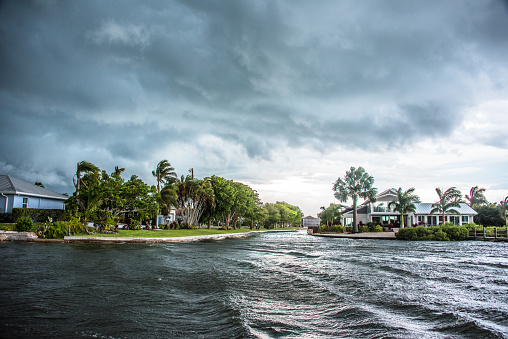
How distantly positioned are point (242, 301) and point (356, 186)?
54521mm

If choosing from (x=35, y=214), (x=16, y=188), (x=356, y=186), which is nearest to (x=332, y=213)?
(x=356, y=186)

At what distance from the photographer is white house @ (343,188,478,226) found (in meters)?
54.7

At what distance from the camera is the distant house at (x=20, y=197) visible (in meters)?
35.0

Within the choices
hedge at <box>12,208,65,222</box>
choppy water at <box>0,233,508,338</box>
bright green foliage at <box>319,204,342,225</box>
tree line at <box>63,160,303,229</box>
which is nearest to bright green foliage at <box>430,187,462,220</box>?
bright green foliage at <box>319,204,342,225</box>

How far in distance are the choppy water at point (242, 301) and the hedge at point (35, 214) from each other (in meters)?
21.5

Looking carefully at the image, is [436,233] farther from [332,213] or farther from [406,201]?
[332,213]

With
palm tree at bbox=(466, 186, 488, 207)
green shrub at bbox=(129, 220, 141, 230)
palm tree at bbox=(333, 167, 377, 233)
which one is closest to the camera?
green shrub at bbox=(129, 220, 141, 230)

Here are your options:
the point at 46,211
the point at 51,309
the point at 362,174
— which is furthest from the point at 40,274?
the point at 362,174

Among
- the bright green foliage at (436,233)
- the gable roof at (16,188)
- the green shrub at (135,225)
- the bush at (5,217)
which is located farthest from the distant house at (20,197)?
the bright green foliage at (436,233)

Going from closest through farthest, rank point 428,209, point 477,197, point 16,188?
point 16,188
point 428,209
point 477,197

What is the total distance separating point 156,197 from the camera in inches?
1474

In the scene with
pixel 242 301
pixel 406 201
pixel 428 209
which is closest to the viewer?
pixel 242 301

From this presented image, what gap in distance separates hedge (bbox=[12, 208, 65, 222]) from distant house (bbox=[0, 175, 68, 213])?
3316mm

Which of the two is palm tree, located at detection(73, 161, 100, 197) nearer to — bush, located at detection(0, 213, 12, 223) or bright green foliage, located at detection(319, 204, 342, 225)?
bush, located at detection(0, 213, 12, 223)
